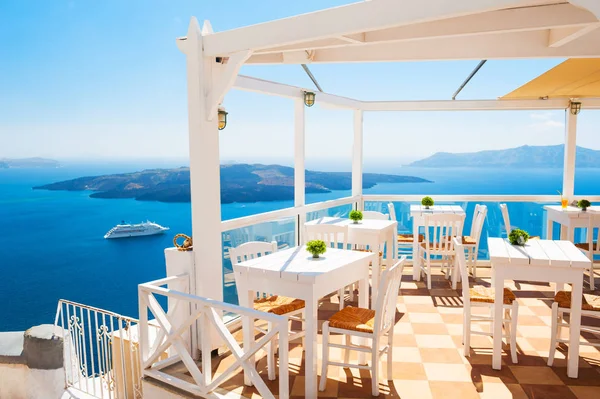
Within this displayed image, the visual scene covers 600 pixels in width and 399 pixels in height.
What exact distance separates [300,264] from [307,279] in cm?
39

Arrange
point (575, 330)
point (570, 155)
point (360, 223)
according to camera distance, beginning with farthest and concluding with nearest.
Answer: point (570, 155) → point (360, 223) → point (575, 330)

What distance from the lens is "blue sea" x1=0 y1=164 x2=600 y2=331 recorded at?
878 inches

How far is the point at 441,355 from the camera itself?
Result: 4.23m

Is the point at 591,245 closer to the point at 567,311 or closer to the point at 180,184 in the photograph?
the point at 567,311

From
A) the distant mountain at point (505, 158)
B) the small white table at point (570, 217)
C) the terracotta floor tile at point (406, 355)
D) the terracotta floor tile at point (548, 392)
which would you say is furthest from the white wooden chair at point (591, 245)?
the distant mountain at point (505, 158)

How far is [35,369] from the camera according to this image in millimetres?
5270

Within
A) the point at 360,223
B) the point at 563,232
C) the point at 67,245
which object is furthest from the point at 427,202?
the point at 67,245

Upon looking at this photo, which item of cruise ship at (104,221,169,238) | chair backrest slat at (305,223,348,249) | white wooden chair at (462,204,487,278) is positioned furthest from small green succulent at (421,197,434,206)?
cruise ship at (104,221,169,238)

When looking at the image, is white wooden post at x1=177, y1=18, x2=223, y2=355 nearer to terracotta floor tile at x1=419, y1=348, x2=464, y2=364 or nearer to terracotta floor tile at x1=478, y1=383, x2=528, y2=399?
terracotta floor tile at x1=419, y1=348, x2=464, y2=364

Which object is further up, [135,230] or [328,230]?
[328,230]

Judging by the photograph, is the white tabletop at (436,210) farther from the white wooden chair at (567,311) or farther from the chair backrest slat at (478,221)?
the white wooden chair at (567,311)

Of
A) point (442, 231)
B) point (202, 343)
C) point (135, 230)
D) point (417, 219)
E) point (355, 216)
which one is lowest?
point (135, 230)

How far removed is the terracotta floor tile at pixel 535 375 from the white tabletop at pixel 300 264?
4.90 feet

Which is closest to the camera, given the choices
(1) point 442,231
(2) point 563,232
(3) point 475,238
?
(1) point 442,231
